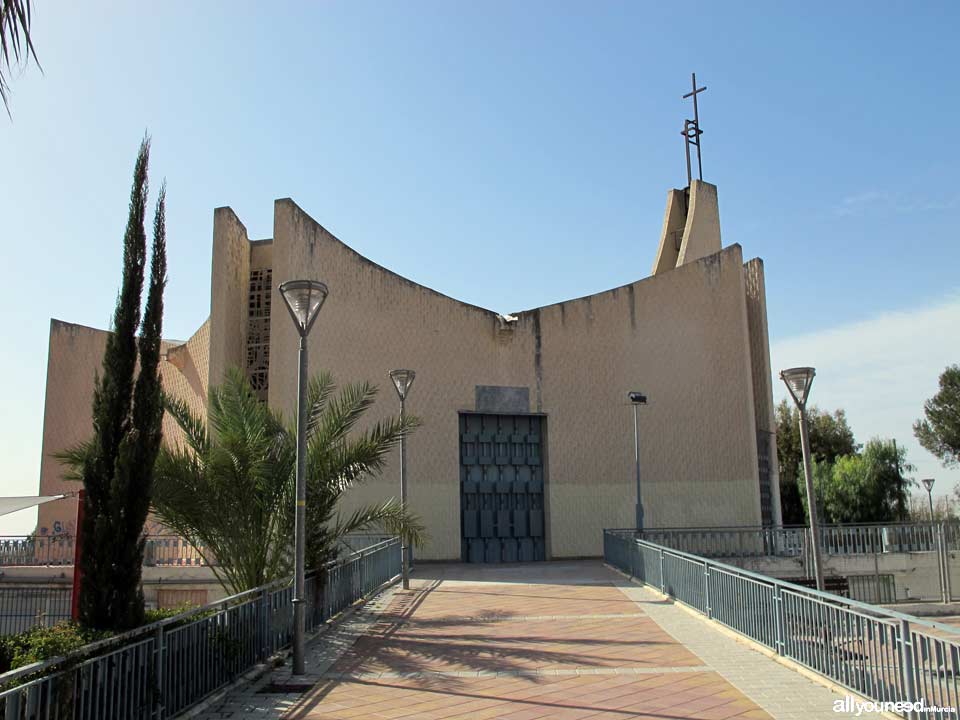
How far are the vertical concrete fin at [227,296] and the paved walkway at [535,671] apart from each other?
28.2 feet

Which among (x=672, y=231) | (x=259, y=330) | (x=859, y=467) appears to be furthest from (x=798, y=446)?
(x=259, y=330)

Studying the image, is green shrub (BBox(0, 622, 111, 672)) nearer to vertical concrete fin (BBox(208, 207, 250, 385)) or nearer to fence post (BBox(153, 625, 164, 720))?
fence post (BBox(153, 625, 164, 720))

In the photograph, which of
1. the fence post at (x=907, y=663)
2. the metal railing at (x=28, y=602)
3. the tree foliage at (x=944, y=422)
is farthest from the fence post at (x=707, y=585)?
the tree foliage at (x=944, y=422)

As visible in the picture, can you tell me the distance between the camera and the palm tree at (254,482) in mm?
10047

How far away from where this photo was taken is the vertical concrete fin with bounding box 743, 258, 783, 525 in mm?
23578

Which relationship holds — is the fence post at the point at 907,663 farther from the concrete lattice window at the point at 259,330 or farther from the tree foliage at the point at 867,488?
the tree foliage at the point at 867,488

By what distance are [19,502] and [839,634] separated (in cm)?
936

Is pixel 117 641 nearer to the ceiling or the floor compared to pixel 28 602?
nearer to the ceiling

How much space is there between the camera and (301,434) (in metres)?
8.22

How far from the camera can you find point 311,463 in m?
10.7

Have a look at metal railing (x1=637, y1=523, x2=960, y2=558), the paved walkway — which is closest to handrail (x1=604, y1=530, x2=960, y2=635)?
the paved walkway

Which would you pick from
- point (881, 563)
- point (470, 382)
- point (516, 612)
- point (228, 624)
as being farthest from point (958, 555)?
point (228, 624)

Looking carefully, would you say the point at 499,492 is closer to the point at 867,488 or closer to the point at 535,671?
the point at 535,671

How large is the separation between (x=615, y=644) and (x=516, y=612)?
2.99 m
